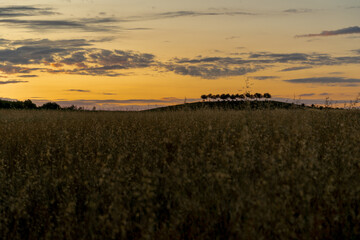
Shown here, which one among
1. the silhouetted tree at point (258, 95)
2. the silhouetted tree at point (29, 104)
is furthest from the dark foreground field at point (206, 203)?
the silhouetted tree at point (29, 104)

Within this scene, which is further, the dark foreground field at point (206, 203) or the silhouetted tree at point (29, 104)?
the silhouetted tree at point (29, 104)

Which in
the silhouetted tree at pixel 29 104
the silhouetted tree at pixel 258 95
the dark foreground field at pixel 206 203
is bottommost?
the dark foreground field at pixel 206 203

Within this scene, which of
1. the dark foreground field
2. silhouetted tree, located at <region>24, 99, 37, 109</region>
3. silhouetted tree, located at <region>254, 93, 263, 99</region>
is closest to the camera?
the dark foreground field

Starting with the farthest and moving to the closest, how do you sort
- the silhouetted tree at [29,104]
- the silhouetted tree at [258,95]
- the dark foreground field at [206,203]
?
the silhouetted tree at [29,104]
the silhouetted tree at [258,95]
the dark foreground field at [206,203]

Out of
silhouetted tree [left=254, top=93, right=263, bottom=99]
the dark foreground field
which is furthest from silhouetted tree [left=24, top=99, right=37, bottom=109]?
the dark foreground field

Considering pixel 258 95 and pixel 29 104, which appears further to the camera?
pixel 29 104

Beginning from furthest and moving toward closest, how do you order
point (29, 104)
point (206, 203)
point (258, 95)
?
point (29, 104) < point (258, 95) < point (206, 203)

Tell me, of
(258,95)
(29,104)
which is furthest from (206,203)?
(29,104)

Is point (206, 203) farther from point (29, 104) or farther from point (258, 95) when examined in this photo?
point (29, 104)

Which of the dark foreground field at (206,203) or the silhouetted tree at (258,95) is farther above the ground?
the silhouetted tree at (258,95)

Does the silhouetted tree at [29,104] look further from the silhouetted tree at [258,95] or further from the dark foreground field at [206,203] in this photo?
the dark foreground field at [206,203]

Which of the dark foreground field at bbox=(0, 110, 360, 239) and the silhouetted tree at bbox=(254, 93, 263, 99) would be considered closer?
the dark foreground field at bbox=(0, 110, 360, 239)

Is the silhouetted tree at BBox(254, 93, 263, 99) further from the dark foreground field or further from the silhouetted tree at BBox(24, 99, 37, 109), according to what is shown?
the silhouetted tree at BBox(24, 99, 37, 109)

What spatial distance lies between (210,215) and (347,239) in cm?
140
